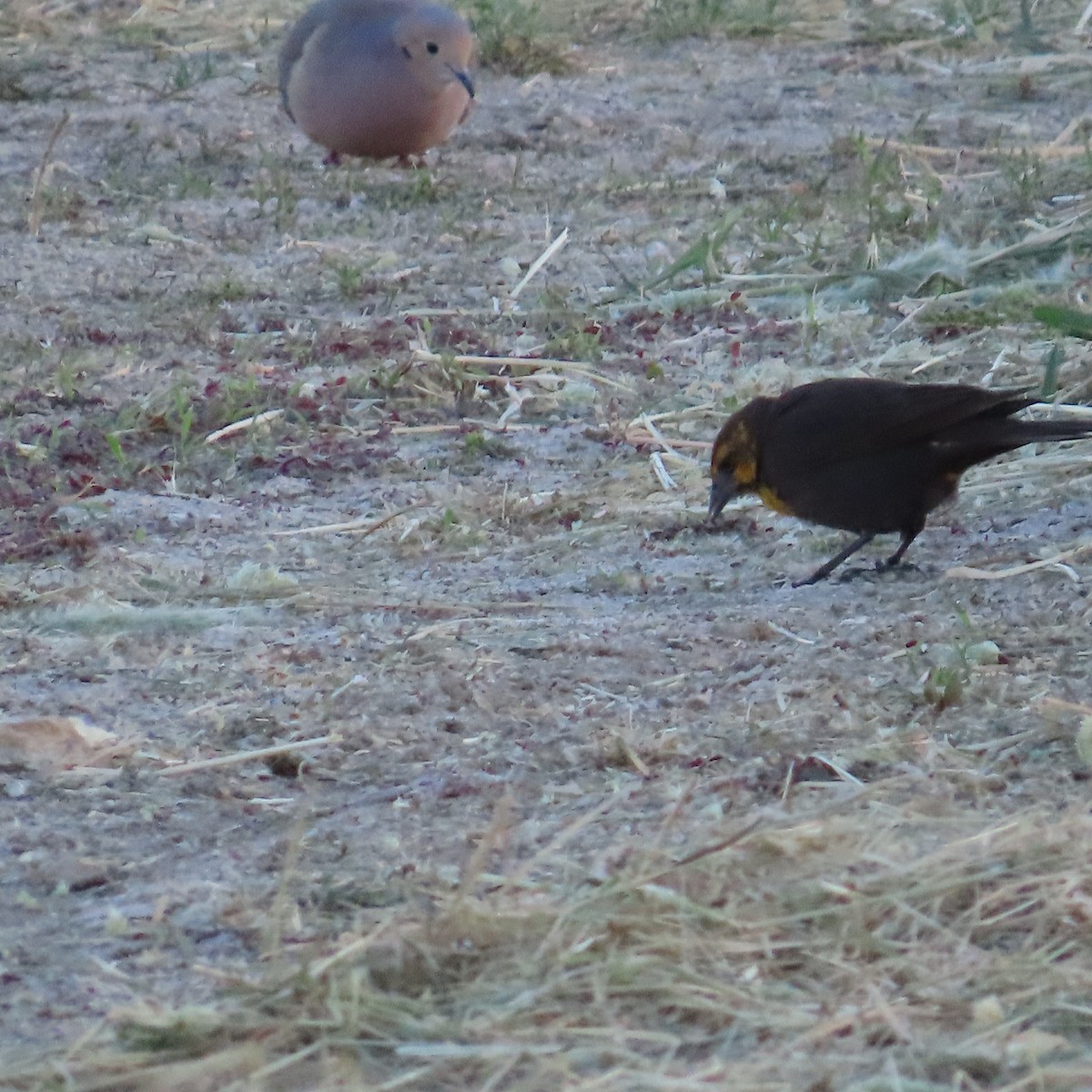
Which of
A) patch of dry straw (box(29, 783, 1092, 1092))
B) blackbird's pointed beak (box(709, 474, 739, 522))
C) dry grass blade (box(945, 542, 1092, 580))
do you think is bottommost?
blackbird's pointed beak (box(709, 474, 739, 522))

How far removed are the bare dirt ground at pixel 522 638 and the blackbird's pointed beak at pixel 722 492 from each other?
0.35 ft

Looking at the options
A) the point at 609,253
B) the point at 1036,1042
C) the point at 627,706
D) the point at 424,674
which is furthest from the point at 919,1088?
the point at 609,253

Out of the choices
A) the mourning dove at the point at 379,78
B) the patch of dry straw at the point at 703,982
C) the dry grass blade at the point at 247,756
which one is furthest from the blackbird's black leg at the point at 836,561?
the mourning dove at the point at 379,78

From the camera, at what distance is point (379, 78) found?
7.74m

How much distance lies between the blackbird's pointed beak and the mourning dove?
3.83 meters

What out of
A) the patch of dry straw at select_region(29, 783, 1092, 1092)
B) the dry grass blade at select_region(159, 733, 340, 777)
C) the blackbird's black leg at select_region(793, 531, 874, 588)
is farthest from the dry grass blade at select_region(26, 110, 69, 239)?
the patch of dry straw at select_region(29, 783, 1092, 1092)

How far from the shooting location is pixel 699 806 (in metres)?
2.79

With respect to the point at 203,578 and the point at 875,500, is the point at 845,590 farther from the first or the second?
the point at 203,578

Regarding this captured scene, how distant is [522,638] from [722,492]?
883mm

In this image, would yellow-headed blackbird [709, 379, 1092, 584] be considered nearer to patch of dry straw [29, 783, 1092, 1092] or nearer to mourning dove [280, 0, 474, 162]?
patch of dry straw [29, 783, 1092, 1092]

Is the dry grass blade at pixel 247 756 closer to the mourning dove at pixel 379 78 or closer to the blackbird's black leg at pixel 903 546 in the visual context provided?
the blackbird's black leg at pixel 903 546

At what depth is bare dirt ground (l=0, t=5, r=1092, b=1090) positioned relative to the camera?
7.14 feet

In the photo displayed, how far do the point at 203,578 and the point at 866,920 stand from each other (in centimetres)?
209

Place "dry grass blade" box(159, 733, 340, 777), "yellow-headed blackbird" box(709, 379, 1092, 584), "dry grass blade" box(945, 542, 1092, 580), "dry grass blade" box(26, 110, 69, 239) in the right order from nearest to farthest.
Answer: "dry grass blade" box(159, 733, 340, 777), "dry grass blade" box(945, 542, 1092, 580), "yellow-headed blackbird" box(709, 379, 1092, 584), "dry grass blade" box(26, 110, 69, 239)
